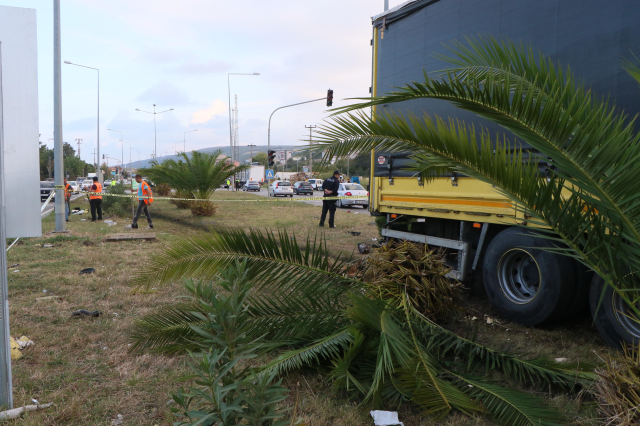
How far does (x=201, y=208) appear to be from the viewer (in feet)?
56.1

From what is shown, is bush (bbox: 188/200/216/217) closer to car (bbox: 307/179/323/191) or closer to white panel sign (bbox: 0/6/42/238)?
white panel sign (bbox: 0/6/42/238)

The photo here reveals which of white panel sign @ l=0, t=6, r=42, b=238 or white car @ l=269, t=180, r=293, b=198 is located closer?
white panel sign @ l=0, t=6, r=42, b=238

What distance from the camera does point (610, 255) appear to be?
2209 millimetres

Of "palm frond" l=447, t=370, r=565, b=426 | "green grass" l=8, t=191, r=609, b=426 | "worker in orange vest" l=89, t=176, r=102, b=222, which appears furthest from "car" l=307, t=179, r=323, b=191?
"palm frond" l=447, t=370, r=565, b=426

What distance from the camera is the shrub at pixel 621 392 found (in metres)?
2.08

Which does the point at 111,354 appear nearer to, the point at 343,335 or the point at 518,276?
the point at 343,335

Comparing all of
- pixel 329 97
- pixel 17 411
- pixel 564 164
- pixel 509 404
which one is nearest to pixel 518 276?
pixel 509 404

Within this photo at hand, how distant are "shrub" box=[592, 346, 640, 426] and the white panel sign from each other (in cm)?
351

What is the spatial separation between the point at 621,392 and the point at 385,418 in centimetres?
126

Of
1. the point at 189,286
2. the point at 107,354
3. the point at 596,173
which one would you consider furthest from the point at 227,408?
the point at 107,354

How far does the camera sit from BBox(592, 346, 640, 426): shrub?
2078 millimetres

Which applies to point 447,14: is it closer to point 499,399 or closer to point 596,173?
point 596,173

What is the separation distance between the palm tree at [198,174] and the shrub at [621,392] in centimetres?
1584

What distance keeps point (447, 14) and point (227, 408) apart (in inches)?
210
